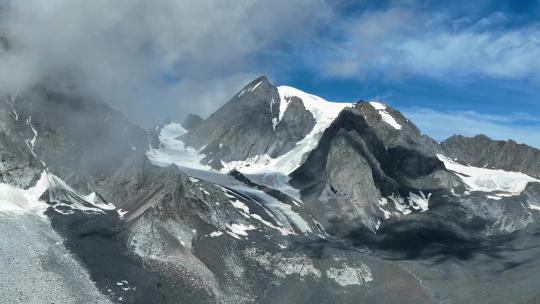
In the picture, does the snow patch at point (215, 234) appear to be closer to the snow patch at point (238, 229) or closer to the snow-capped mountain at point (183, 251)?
the snow-capped mountain at point (183, 251)

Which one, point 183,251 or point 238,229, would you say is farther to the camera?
point 238,229

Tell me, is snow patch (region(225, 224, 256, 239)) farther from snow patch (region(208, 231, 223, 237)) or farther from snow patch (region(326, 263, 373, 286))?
snow patch (region(326, 263, 373, 286))

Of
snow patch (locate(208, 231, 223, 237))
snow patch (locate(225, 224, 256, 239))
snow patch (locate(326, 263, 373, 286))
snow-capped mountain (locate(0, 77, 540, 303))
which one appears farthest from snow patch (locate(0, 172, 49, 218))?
snow patch (locate(326, 263, 373, 286))

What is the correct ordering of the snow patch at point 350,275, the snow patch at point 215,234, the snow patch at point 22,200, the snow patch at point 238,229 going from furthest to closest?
the snow patch at point 238,229 < the snow patch at point 215,234 < the snow patch at point 350,275 < the snow patch at point 22,200

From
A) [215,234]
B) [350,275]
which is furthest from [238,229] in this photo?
[350,275]

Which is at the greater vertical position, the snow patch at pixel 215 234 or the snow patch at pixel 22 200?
the snow patch at pixel 215 234

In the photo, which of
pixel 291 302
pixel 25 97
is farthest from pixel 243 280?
pixel 25 97

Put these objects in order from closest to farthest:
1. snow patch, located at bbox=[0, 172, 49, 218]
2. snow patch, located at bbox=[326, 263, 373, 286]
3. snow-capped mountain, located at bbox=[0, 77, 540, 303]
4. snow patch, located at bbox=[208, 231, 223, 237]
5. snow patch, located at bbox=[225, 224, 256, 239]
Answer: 1. snow-capped mountain, located at bbox=[0, 77, 540, 303]
2. snow patch, located at bbox=[0, 172, 49, 218]
3. snow patch, located at bbox=[326, 263, 373, 286]
4. snow patch, located at bbox=[208, 231, 223, 237]
5. snow patch, located at bbox=[225, 224, 256, 239]

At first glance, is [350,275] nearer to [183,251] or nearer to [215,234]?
[215,234]

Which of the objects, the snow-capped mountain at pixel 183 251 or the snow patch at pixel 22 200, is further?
the snow patch at pixel 22 200

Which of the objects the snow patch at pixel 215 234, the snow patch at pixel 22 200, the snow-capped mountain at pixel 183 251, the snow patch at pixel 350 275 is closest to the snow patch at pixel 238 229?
the snow-capped mountain at pixel 183 251

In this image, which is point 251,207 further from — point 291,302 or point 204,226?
point 291,302
